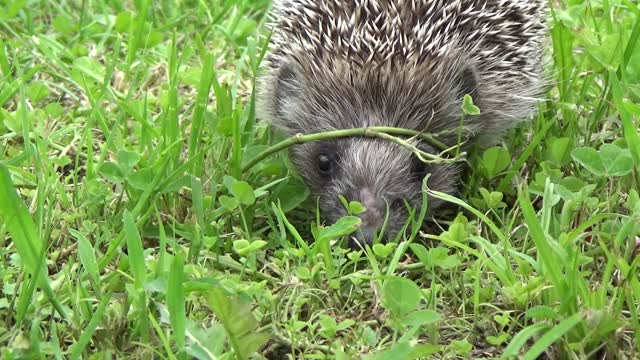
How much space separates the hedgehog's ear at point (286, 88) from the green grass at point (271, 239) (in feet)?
0.53

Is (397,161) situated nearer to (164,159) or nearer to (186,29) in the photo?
(164,159)

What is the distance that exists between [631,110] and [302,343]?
60.4 inches

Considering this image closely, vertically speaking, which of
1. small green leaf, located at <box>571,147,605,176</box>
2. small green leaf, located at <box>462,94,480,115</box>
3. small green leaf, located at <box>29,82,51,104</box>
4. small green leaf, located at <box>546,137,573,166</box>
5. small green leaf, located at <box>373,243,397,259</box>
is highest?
small green leaf, located at <box>462,94,480,115</box>

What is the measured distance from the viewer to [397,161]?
364cm

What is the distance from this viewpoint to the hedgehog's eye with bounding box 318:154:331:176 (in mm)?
3803

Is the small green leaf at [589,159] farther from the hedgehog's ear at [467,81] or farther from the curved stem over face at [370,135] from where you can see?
the hedgehog's ear at [467,81]

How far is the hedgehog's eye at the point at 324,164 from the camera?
380cm

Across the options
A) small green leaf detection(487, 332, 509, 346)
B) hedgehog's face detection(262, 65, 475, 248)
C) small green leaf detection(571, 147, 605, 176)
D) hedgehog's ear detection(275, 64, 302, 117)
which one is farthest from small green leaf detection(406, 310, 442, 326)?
hedgehog's ear detection(275, 64, 302, 117)

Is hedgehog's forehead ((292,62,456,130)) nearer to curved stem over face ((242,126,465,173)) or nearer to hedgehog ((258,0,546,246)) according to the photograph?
hedgehog ((258,0,546,246))

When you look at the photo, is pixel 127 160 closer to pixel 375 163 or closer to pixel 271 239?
pixel 271 239

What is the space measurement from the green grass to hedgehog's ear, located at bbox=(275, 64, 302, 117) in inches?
6.3

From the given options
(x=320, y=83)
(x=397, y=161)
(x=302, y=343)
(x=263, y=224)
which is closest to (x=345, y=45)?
(x=320, y=83)

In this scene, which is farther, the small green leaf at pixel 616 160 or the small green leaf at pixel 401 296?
the small green leaf at pixel 616 160

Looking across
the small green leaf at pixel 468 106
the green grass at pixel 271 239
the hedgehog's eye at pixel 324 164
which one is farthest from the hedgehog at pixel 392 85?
the small green leaf at pixel 468 106
